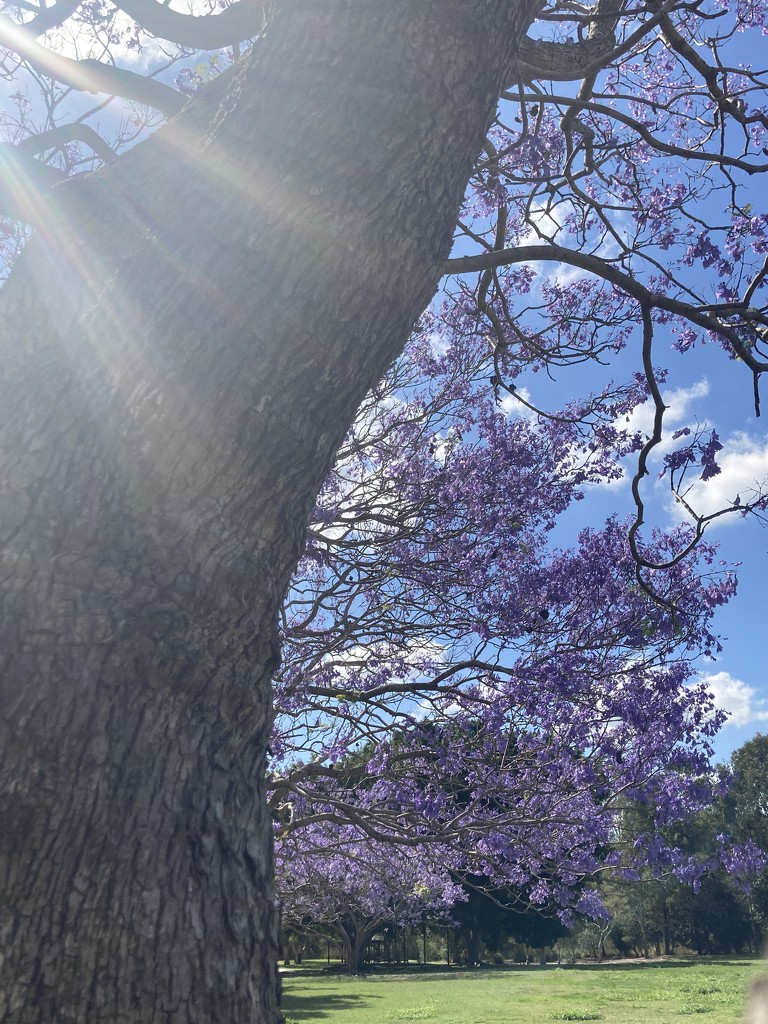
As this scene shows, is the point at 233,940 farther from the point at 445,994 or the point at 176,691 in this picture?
the point at 445,994

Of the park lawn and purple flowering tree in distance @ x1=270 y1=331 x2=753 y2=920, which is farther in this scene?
the park lawn

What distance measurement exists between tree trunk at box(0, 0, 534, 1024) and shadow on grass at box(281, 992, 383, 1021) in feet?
59.4

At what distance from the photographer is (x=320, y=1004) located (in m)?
21.8

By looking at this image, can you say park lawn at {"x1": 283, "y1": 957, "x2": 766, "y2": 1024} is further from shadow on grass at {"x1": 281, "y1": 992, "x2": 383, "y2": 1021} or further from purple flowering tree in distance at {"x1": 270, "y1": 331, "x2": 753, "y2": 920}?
purple flowering tree in distance at {"x1": 270, "y1": 331, "x2": 753, "y2": 920}

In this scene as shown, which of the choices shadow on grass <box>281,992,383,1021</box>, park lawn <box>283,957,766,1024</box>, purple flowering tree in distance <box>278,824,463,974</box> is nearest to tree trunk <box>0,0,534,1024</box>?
purple flowering tree in distance <box>278,824,463,974</box>

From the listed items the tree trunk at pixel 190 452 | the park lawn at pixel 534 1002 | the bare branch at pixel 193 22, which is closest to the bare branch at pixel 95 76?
the bare branch at pixel 193 22

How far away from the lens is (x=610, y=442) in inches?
354

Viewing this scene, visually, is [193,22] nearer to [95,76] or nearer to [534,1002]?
[95,76]

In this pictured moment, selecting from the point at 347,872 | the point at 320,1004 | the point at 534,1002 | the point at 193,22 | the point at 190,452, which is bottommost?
the point at 320,1004

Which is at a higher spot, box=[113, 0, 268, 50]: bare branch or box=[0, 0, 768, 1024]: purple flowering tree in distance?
box=[113, 0, 268, 50]: bare branch

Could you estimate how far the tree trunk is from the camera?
1.55 m

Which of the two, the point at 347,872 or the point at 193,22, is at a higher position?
the point at 193,22

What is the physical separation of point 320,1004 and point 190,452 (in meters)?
24.1

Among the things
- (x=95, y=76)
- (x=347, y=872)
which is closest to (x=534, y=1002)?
(x=347, y=872)
